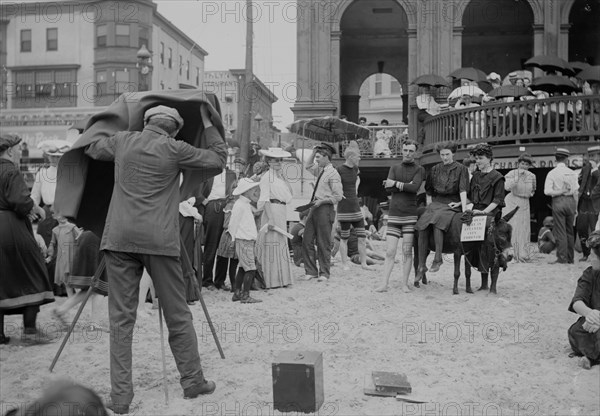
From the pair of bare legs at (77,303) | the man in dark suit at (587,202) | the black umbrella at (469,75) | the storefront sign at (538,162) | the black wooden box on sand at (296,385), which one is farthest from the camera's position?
the black umbrella at (469,75)

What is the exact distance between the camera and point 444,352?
7.09 m

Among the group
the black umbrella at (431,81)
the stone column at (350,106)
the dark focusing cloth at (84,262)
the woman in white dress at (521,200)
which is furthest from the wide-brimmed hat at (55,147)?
the stone column at (350,106)

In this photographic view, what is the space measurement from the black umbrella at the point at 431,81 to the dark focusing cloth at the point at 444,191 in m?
12.4

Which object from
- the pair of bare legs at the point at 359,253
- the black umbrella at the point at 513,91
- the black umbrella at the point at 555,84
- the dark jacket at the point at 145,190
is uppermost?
the black umbrella at the point at 555,84

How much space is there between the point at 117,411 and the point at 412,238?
227 inches

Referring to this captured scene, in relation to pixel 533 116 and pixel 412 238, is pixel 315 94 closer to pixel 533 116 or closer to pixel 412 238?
pixel 533 116

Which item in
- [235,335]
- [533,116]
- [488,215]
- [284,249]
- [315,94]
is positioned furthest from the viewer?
[315,94]

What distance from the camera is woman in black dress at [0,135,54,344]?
23.4 ft

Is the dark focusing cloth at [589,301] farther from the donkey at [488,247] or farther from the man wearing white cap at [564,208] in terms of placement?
the man wearing white cap at [564,208]

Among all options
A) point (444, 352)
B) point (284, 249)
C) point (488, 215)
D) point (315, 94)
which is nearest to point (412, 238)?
point (488, 215)

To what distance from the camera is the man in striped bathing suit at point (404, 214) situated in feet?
33.0

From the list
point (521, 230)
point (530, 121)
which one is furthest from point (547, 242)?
point (530, 121)

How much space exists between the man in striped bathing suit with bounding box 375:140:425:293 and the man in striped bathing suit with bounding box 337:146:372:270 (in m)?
2.04

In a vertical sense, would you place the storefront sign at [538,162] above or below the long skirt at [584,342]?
above
